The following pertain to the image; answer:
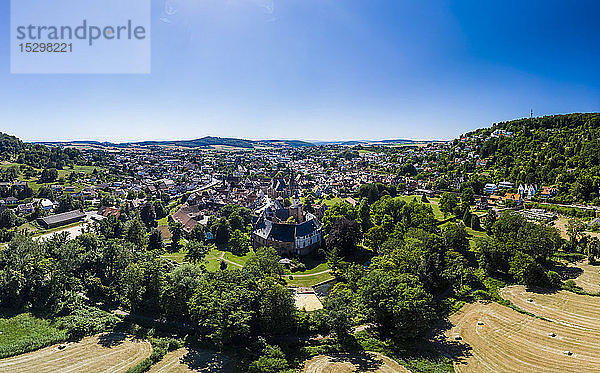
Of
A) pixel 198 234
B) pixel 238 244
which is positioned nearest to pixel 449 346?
pixel 238 244

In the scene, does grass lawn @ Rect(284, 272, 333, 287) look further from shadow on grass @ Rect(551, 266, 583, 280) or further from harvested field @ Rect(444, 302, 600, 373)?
shadow on grass @ Rect(551, 266, 583, 280)

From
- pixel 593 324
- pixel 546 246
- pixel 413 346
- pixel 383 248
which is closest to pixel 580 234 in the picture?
pixel 546 246

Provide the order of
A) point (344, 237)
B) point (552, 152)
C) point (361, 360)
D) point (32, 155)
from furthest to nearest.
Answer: point (32, 155) → point (552, 152) → point (344, 237) → point (361, 360)

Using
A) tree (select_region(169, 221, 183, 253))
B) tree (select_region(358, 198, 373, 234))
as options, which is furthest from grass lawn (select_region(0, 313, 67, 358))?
tree (select_region(358, 198, 373, 234))

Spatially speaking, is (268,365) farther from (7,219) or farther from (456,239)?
(7,219)

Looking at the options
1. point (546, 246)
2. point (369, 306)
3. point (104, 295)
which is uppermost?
point (546, 246)

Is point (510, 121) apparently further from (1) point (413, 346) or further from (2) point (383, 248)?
(1) point (413, 346)
